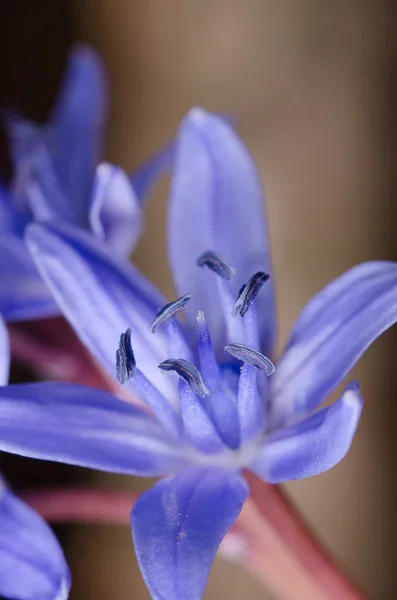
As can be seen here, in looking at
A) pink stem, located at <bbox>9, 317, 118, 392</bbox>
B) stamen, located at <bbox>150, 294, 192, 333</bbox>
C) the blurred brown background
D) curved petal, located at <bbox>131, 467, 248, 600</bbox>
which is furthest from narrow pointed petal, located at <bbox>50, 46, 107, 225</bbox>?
the blurred brown background

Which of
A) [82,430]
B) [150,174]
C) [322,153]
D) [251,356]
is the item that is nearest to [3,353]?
[82,430]

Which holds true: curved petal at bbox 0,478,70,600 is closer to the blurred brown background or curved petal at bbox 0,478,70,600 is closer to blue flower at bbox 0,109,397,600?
blue flower at bbox 0,109,397,600

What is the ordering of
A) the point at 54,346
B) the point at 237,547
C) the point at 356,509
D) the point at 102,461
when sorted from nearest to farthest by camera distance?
1. the point at 102,461
2. the point at 237,547
3. the point at 54,346
4. the point at 356,509

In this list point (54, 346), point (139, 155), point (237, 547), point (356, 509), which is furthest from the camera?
point (139, 155)

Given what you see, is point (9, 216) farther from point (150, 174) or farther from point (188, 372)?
point (188, 372)

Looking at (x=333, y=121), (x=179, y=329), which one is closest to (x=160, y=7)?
(x=333, y=121)

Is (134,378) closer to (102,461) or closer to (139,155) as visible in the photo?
(102,461)
